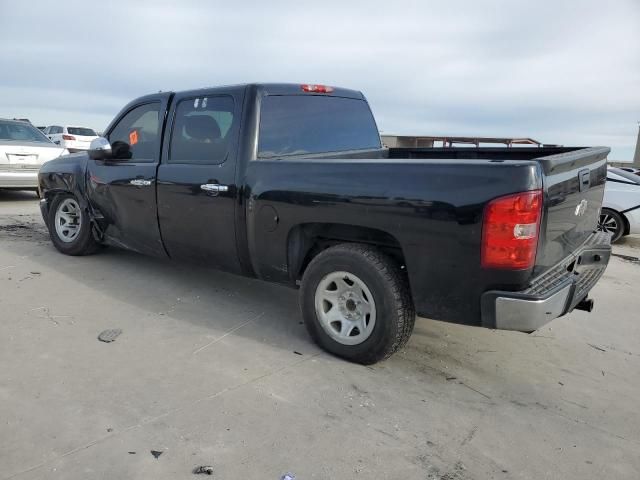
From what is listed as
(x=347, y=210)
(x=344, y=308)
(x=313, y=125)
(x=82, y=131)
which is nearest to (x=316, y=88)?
(x=313, y=125)

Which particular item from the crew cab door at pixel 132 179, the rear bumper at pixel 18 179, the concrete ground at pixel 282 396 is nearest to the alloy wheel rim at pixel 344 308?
the concrete ground at pixel 282 396

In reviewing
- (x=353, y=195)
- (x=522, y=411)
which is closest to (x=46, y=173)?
(x=353, y=195)

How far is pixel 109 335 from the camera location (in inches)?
145

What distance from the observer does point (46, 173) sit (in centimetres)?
590

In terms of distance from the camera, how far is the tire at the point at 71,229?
5553 millimetres

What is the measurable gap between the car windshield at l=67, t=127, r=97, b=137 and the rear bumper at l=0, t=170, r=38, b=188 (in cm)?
1247

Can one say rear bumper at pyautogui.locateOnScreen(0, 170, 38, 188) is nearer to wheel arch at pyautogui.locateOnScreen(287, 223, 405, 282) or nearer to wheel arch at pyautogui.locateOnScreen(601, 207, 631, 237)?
wheel arch at pyautogui.locateOnScreen(287, 223, 405, 282)

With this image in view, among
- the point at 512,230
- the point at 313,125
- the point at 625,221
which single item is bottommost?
the point at 625,221

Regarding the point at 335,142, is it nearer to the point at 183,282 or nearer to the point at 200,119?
the point at 200,119

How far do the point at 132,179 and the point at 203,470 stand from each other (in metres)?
3.13

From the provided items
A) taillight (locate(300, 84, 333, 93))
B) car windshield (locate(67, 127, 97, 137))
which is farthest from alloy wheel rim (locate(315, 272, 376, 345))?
car windshield (locate(67, 127, 97, 137))

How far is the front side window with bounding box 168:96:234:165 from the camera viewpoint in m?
3.95

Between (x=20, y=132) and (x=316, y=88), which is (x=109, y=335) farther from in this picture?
(x=20, y=132)

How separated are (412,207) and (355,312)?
0.89 meters
